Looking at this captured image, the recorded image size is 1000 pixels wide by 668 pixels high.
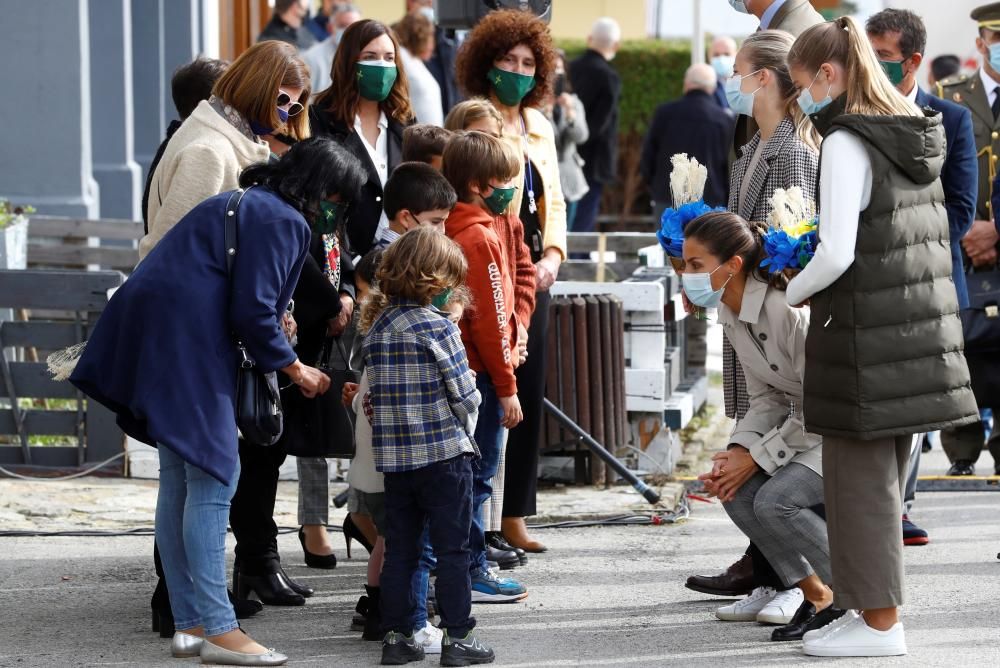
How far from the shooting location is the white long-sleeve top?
459cm

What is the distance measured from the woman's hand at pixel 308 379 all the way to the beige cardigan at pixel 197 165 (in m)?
0.60

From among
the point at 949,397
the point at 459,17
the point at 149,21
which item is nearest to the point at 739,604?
the point at 949,397

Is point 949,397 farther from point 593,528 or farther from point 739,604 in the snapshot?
point 593,528

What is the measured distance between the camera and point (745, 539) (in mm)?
6582

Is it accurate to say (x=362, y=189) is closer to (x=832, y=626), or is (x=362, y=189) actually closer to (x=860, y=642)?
(x=832, y=626)

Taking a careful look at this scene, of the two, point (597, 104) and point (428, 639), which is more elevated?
point (597, 104)

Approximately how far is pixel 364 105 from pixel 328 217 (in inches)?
56.2

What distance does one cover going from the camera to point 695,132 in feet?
47.3

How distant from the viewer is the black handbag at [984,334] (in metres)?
7.72

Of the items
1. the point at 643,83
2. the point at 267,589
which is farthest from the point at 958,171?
the point at 643,83

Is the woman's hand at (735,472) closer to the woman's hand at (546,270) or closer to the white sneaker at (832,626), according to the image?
the white sneaker at (832,626)

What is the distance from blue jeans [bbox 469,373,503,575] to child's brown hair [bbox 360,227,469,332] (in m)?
0.81

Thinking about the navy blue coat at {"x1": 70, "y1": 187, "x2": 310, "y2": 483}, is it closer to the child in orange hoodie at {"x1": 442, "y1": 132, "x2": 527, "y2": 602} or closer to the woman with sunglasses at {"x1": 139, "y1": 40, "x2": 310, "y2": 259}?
the woman with sunglasses at {"x1": 139, "y1": 40, "x2": 310, "y2": 259}

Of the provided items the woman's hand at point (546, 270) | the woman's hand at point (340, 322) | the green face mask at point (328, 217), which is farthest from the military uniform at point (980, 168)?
the green face mask at point (328, 217)
